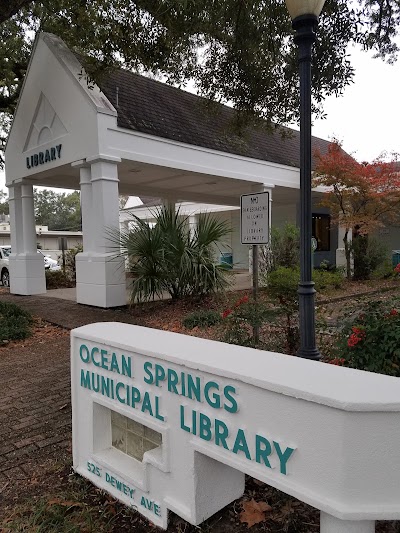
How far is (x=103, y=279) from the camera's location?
9.28 meters

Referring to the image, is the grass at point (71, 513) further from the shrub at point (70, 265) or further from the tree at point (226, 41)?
the shrub at point (70, 265)

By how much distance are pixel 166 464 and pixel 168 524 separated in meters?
0.41

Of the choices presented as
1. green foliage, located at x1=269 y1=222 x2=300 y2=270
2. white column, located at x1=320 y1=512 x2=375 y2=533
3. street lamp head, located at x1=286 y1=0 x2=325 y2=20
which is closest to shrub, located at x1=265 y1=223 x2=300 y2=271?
green foliage, located at x1=269 y1=222 x2=300 y2=270

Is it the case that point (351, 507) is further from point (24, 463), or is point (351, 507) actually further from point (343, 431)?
point (24, 463)

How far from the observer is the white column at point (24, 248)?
12250 mm

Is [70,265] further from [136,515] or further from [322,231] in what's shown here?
[136,515]

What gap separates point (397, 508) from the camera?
1.51 meters

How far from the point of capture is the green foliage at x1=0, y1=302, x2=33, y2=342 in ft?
23.6

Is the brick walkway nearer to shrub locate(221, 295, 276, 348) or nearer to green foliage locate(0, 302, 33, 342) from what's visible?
green foliage locate(0, 302, 33, 342)

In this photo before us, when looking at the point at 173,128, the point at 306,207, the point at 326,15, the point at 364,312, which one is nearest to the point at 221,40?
the point at 326,15

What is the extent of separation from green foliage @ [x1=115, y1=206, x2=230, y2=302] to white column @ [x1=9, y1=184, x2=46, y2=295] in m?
4.66

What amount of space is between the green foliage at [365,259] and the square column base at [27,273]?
9828 millimetres

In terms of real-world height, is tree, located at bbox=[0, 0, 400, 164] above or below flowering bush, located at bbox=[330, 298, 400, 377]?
above

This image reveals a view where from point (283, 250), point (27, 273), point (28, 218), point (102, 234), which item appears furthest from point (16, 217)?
point (283, 250)
